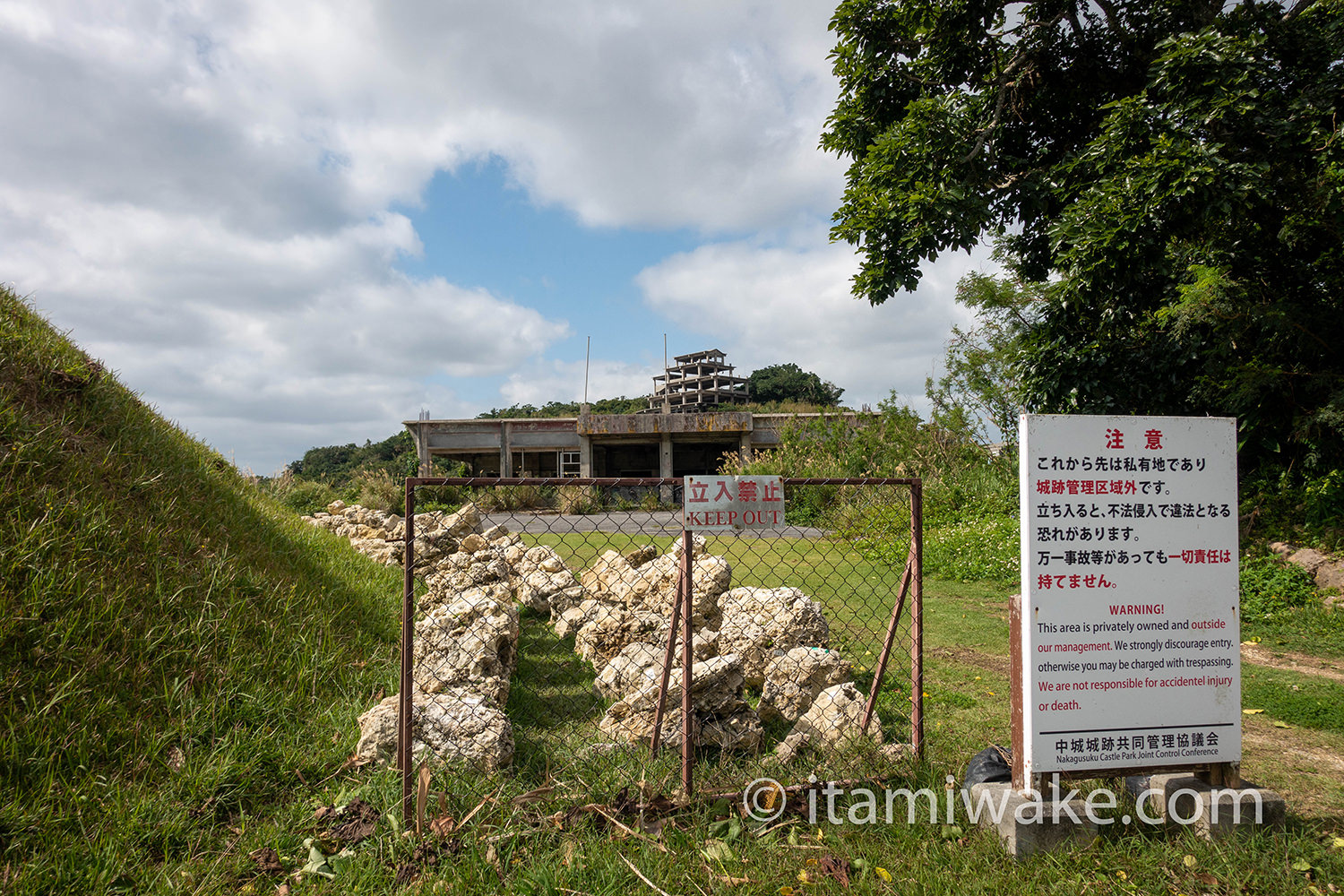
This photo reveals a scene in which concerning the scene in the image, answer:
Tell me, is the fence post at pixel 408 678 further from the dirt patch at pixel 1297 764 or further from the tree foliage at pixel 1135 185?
the tree foliage at pixel 1135 185

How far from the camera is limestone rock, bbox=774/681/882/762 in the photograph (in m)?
3.27

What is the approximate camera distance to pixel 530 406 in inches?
2058

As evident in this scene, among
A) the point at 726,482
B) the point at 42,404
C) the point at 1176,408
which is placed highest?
the point at 1176,408

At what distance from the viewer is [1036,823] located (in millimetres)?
2658

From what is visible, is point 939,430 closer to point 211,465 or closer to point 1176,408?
point 1176,408

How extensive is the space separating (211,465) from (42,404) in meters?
1.62

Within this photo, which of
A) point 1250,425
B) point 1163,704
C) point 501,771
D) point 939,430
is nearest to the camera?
point 1163,704

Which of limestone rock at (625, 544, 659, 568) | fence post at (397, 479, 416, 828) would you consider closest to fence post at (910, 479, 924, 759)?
fence post at (397, 479, 416, 828)

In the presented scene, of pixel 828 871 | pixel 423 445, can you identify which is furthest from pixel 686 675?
pixel 423 445

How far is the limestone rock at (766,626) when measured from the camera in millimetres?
4379

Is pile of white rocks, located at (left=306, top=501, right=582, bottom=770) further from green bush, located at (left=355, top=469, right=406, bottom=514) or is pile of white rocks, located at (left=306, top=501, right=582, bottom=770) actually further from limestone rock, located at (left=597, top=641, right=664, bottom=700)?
green bush, located at (left=355, top=469, right=406, bottom=514)

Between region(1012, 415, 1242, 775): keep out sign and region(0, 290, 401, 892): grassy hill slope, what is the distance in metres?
3.28

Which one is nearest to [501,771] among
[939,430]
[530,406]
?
[939,430]

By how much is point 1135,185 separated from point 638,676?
A: 707cm
